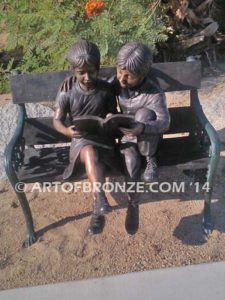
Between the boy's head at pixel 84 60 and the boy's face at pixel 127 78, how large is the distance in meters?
0.15

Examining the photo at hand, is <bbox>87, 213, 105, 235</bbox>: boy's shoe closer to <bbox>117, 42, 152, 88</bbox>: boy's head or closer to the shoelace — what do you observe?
the shoelace

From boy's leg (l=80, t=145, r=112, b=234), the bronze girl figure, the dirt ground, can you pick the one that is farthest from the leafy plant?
boy's leg (l=80, t=145, r=112, b=234)

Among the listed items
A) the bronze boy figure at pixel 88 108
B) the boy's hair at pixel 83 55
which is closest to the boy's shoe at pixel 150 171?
the bronze boy figure at pixel 88 108

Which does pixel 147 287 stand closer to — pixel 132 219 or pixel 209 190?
pixel 132 219

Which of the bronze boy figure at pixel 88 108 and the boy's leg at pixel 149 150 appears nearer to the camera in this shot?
the bronze boy figure at pixel 88 108

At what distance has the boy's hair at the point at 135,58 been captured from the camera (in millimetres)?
2672

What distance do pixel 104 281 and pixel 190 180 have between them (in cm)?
140

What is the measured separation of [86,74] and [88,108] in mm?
287

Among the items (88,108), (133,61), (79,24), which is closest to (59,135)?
(88,108)

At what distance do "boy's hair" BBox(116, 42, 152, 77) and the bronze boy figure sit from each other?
6.3 inches

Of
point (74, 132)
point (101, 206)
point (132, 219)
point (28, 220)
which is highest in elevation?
point (74, 132)

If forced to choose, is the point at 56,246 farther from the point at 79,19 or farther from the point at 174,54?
the point at 174,54

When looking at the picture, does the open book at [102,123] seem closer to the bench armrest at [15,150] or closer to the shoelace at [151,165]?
the shoelace at [151,165]

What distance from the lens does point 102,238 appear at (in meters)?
3.18
